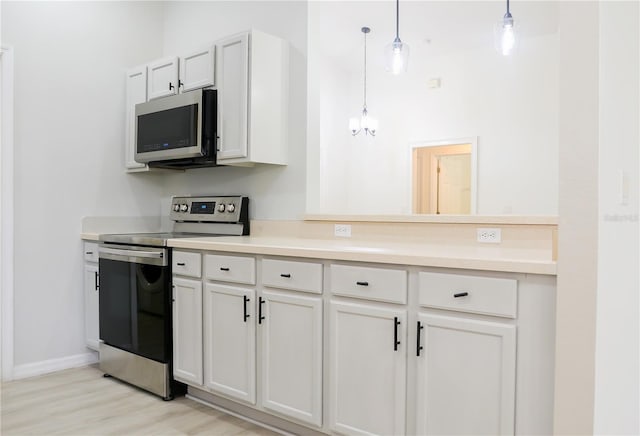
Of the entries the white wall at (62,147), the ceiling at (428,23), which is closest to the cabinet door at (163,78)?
the white wall at (62,147)

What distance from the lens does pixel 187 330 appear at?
2.68 meters

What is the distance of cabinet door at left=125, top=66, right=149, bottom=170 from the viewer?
11.5ft

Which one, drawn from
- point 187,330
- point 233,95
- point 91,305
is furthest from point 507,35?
point 91,305

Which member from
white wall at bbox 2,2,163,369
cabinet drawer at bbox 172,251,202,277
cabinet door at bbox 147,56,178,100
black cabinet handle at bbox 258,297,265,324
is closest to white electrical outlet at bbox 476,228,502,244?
black cabinet handle at bbox 258,297,265,324

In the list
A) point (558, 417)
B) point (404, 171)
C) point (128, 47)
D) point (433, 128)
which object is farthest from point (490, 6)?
point (558, 417)

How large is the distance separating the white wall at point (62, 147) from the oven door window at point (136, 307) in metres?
0.40

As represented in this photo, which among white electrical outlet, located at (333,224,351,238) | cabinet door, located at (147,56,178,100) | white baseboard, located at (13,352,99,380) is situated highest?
cabinet door, located at (147,56,178,100)

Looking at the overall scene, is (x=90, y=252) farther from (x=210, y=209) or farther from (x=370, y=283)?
(x=370, y=283)

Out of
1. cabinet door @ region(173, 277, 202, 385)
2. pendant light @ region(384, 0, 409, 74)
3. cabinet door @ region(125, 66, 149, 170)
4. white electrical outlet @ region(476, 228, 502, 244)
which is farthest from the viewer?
cabinet door @ region(125, 66, 149, 170)

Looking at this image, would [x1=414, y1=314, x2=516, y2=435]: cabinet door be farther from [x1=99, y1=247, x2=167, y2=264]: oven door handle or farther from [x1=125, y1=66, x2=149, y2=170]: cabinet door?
[x1=125, y1=66, x2=149, y2=170]: cabinet door

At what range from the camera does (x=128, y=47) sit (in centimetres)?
369

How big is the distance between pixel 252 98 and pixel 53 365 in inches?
87.4

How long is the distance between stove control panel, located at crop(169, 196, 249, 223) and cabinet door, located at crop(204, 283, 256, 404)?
2.64 ft

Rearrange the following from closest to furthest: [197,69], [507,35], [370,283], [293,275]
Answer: [370,283] < [293,275] < [507,35] < [197,69]
